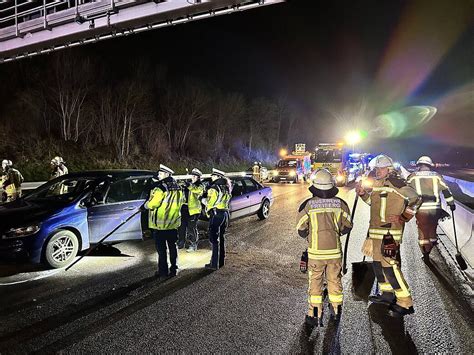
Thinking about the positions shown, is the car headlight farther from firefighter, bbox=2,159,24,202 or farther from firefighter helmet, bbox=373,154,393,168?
firefighter helmet, bbox=373,154,393,168

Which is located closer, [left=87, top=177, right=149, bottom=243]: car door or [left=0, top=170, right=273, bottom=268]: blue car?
[left=0, top=170, right=273, bottom=268]: blue car

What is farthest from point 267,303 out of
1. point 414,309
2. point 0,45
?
→ point 0,45

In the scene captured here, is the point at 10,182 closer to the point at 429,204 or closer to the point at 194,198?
the point at 194,198

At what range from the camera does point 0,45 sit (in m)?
11.3

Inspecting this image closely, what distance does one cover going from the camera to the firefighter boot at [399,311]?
411 cm

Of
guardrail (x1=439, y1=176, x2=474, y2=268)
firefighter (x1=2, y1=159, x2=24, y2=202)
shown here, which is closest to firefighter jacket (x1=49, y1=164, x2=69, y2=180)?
firefighter (x1=2, y1=159, x2=24, y2=202)

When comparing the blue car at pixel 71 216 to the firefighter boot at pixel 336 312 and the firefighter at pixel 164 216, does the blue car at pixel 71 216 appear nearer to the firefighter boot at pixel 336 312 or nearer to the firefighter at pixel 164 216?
the firefighter at pixel 164 216

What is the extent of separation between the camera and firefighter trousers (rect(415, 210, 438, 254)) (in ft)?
20.6

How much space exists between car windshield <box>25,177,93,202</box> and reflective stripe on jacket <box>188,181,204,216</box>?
1.96 meters

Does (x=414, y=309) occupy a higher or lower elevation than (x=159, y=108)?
lower

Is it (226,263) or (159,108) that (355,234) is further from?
(159,108)

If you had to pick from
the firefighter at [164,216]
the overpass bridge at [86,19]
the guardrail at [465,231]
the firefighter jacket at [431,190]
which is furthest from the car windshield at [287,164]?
the firefighter at [164,216]

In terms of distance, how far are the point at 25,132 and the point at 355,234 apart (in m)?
22.6

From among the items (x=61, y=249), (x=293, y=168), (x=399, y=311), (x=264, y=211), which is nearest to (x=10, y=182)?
(x=61, y=249)
